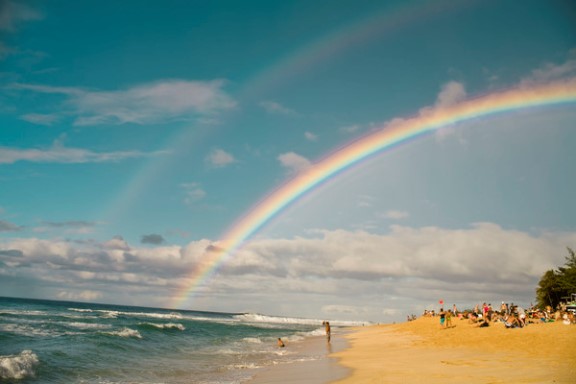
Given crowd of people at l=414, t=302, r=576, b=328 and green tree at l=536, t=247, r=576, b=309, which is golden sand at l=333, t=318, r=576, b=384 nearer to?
crowd of people at l=414, t=302, r=576, b=328

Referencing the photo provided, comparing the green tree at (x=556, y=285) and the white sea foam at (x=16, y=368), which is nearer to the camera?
the white sea foam at (x=16, y=368)

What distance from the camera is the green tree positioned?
204ft

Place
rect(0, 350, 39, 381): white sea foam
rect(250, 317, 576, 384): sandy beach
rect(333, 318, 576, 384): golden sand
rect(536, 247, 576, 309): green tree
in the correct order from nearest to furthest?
rect(333, 318, 576, 384): golden sand, rect(250, 317, 576, 384): sandy beach, rect(0, 350, 39, 381): white sea foam, rect(536, 247, 576, 309): green tree

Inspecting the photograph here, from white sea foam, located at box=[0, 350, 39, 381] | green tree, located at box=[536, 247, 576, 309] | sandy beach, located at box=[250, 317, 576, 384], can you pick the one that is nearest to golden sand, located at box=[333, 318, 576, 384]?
sandy beach, located at box=[250, 317, 576, 384]

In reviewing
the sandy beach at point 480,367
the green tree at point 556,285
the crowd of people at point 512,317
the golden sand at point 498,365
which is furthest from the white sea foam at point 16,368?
the green tree at point 556,285

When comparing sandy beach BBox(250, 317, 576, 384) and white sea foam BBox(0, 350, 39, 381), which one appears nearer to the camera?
sandy beach BBox(250, 317, 576, 384)

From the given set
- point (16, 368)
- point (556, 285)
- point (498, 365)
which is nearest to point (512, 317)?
point (498, 365)

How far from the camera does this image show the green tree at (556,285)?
62031mm

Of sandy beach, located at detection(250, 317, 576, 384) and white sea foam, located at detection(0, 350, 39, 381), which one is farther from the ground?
sandy beach, located at detection(250, 317, 576, 384)

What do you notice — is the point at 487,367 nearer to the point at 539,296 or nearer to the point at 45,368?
the point at 45,368

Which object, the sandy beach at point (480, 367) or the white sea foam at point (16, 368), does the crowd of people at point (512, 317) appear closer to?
the sandy beach at point (480, 367)

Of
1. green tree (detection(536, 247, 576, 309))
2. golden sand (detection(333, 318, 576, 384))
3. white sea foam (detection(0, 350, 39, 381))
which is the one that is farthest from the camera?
green tree (detection(536, 247, 576, 309))

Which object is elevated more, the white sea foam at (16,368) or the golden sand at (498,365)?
the golden sand at (498,365)

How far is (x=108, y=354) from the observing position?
2692 centimetres
